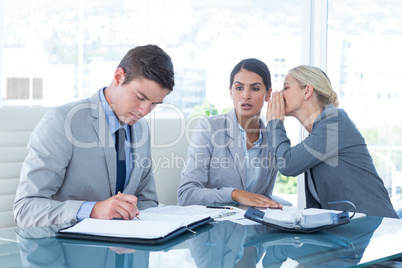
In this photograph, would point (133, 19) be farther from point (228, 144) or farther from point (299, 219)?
point (299, 219)

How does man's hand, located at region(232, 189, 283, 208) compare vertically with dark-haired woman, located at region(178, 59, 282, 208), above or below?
below

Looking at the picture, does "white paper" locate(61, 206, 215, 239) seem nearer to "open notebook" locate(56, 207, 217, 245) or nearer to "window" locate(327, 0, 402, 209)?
"open notebook" locate(56, 207, 217, 245)

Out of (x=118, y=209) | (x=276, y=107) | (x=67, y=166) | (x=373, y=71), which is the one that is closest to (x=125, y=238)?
(x=118, y=209)

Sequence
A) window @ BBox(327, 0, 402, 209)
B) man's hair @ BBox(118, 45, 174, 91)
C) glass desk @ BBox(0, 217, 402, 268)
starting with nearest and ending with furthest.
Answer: glass desk @ BBox(0, 217, 402, 268) < man's hair @ BBox(118, 45, 174, 91) < window @ BBox(327, 0, 402, 209)

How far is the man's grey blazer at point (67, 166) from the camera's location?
1563 mm

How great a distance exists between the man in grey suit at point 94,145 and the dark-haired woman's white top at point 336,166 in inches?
29.9

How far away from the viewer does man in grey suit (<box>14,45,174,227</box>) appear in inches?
63.6

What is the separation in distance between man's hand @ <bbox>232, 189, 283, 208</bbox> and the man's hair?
1.76ft

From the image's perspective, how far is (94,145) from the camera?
178 centimetres

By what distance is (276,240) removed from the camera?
51.0 inches

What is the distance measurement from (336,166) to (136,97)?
0.99 meters

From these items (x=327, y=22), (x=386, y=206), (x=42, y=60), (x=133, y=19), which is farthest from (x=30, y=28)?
(x=386, y=206)

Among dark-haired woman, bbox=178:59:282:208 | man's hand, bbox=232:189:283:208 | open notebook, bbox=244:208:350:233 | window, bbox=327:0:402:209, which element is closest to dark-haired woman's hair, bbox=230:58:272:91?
dark-haired woman, bbox=178:59:282:208

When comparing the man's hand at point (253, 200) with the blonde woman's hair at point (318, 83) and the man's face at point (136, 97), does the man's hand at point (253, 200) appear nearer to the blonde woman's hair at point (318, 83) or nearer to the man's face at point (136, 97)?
the man's face at point (136, 97)
